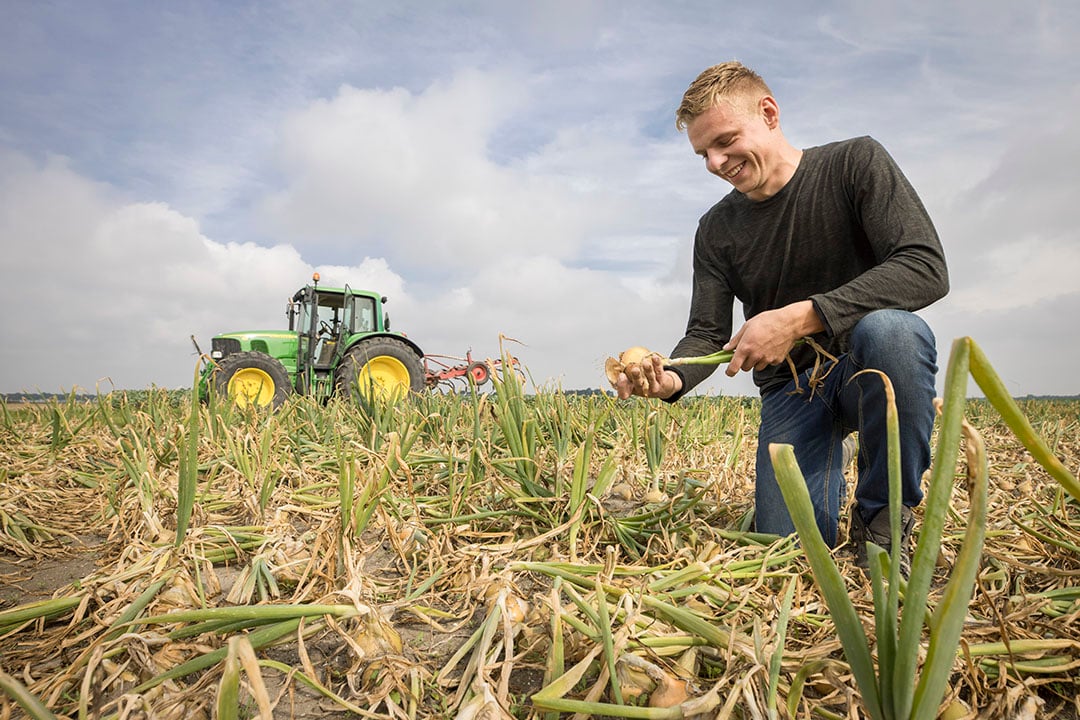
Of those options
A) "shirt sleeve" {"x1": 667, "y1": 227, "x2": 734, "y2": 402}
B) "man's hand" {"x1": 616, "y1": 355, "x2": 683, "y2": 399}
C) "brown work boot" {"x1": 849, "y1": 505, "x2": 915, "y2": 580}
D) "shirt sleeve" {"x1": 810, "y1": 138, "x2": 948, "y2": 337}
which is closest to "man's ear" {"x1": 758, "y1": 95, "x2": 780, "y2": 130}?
"shirt sleeve" {"x1": 810, "y1": 138, "x2": 948, "y2": 337}

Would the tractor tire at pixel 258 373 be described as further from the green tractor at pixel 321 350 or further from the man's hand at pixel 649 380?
the man's hand at pixel 649 380

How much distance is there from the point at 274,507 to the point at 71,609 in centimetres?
62

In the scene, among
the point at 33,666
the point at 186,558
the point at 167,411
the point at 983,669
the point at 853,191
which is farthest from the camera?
the point at 167,411

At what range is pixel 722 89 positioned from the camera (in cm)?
201

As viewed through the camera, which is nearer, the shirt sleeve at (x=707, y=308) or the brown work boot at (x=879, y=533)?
the brown work boot at (x=879, y=533)

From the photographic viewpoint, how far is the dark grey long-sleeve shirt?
171 cm

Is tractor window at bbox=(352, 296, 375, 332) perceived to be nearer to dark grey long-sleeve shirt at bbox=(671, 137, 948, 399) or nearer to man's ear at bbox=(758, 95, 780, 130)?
dark grey long-sleeve shirt at bbox=(671, 137, 948, 399)

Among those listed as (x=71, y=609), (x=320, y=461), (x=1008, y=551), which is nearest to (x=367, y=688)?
(x=71, y=609)

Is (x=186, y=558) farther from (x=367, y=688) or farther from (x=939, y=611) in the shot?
(x=939, y=611)

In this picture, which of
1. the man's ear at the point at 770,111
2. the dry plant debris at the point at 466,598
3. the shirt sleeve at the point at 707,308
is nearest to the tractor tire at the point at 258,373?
the dry plant debris at the point at 466,598

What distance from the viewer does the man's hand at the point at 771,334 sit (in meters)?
1.60

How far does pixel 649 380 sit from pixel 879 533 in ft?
2.51

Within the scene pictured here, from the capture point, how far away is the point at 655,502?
219cm

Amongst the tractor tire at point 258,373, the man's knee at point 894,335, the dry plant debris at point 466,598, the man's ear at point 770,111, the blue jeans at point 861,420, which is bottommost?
the dry plant debris at point 466,598
